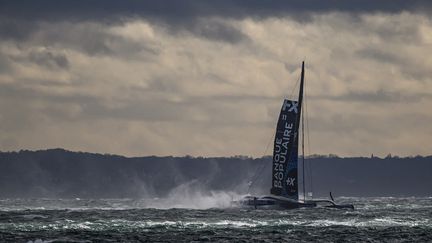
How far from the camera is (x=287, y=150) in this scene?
11731 centimetres

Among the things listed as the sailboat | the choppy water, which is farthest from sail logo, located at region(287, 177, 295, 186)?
the choppy water

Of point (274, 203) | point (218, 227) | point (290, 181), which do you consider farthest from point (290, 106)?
point (218, 227)

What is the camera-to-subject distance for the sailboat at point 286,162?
4552 inches

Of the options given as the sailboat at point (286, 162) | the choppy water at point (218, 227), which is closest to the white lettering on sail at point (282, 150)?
the sailboat at point (286, 162)

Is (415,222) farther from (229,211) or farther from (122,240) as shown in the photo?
(122,240)

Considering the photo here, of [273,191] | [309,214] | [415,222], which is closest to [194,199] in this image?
[273,191]

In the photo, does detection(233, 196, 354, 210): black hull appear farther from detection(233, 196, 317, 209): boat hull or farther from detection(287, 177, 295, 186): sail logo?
detection(287, 177, 295, 186): sail logo

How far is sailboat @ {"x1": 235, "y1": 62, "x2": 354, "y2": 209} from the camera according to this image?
115625 mm

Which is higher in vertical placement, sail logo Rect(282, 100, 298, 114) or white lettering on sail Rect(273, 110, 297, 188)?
sail logo Rect(282, 100, 298, 114)

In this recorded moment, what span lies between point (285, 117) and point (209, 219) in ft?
63.0

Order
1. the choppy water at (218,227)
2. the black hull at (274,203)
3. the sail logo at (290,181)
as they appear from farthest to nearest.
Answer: the sail logo at (290,181) → the black hull at (274,203) → the choppy water at (218,227)

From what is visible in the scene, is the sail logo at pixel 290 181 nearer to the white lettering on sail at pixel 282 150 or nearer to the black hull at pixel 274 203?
the white lettering on sail at pixel 282 150

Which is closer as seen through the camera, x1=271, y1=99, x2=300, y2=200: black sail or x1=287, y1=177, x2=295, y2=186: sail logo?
x1=271, y1=99, x2=300, y2=200: black sail

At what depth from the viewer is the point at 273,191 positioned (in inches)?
4697
